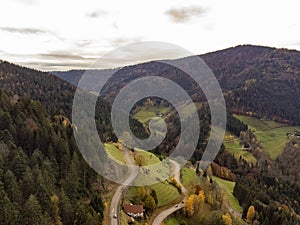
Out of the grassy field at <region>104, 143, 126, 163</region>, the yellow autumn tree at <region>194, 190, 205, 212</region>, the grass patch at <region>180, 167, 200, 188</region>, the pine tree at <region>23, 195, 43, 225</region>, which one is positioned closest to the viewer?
the pine tree at <region>23, 195, 43, 225</region>

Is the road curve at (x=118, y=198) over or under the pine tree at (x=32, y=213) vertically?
under

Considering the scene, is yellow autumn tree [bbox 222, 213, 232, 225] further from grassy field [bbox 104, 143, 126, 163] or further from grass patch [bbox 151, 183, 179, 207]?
grassy field [bbox 104, 143, 126, 163]

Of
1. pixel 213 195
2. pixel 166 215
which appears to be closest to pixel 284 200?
pixel 213 195

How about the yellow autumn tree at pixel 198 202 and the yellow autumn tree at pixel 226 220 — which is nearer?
the yellow autumn tree at pixel 226 220

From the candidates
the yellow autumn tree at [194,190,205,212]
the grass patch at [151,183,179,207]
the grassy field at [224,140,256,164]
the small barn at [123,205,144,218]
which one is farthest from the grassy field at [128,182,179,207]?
the grassy field at [224,140,256,164]

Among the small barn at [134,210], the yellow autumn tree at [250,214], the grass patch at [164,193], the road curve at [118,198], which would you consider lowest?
the yellow autumn tree at [250,214]

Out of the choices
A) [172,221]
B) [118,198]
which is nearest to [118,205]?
[118,198]

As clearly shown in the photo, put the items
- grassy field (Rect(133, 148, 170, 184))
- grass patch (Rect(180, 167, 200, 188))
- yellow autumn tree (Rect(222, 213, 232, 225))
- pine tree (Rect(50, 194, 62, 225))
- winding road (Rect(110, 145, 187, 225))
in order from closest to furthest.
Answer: pine tree (Rect(50, 194, 62, 225))
winding road (Rect(110, 145, 187, 225))
yellow autumn tree (Rect(222, 213, 232, 225))
grassy field (Rect(133, 148, 170, 184))
grass patch (Rect(180, 167, 200, 188))

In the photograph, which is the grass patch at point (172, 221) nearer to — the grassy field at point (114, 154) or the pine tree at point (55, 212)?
the grassy field at point (114, 154)

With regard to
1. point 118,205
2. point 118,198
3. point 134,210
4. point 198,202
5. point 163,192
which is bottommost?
point 198,202

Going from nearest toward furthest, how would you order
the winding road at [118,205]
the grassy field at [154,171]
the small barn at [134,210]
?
the winding road at [118,205]
the small barn at [134,210]
the grassy field at [154,171]

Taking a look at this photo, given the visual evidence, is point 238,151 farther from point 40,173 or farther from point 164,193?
point 40,173

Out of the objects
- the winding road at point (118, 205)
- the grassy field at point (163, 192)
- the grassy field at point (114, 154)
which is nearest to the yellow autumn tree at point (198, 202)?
the winding road at point (118, 205)
